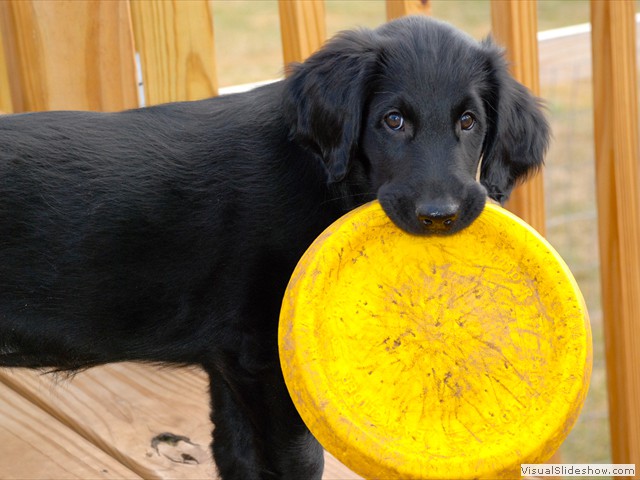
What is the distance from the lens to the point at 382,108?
2.54 m

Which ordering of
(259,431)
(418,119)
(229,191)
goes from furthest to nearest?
(259,431) < (229,191) < (418,119)

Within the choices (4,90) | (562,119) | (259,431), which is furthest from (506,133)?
(562,119)

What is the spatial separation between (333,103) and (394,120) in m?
0.17

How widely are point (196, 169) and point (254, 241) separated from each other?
26 centimetres

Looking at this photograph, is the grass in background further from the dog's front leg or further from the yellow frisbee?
the dog's front leg

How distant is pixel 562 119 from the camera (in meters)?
5.95

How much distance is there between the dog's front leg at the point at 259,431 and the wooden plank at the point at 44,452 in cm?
29

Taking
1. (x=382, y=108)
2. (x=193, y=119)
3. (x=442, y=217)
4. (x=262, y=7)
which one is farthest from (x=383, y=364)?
(x=262, y=7)

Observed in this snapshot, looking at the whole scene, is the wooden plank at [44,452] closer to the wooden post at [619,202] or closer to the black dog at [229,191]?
the black dog at [229,191]

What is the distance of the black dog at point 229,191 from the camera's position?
2553mm

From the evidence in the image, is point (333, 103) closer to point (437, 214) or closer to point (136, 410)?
point (437, 214)

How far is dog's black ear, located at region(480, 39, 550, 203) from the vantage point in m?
2.69

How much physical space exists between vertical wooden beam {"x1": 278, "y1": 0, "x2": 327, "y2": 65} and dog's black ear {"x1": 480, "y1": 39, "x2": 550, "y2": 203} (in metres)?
0.69

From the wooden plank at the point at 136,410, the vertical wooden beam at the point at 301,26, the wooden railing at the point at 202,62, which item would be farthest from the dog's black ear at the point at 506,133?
the wooden plank at the point at 136,410
